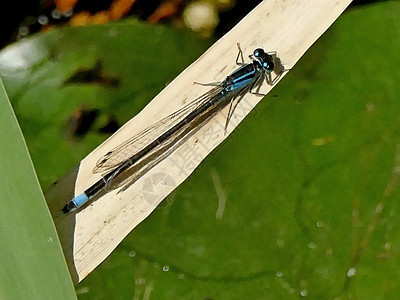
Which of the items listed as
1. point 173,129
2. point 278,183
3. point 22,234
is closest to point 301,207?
point 278,183

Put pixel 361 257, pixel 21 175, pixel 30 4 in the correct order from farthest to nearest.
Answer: pixel 30 4 → pixel 361 257 → pixel 21 175

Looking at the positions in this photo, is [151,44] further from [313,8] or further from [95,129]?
[313,8]

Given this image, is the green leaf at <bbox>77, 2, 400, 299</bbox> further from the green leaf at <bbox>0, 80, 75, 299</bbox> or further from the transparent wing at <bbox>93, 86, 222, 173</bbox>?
the green leaf at <bbox>0, 80, 75, 299</bbox>

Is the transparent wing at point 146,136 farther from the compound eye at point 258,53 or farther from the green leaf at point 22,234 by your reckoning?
the green leaf at point 22,234

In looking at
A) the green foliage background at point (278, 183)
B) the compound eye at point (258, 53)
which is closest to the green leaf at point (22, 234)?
the green foliage background at point (278, 183)

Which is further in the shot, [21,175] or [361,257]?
[361,257]

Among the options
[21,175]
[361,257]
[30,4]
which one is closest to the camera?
[21,175]

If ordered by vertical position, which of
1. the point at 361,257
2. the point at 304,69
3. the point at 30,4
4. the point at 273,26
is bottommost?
the point at 361,257

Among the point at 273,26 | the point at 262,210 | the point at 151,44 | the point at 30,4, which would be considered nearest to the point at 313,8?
the point at 273,26
